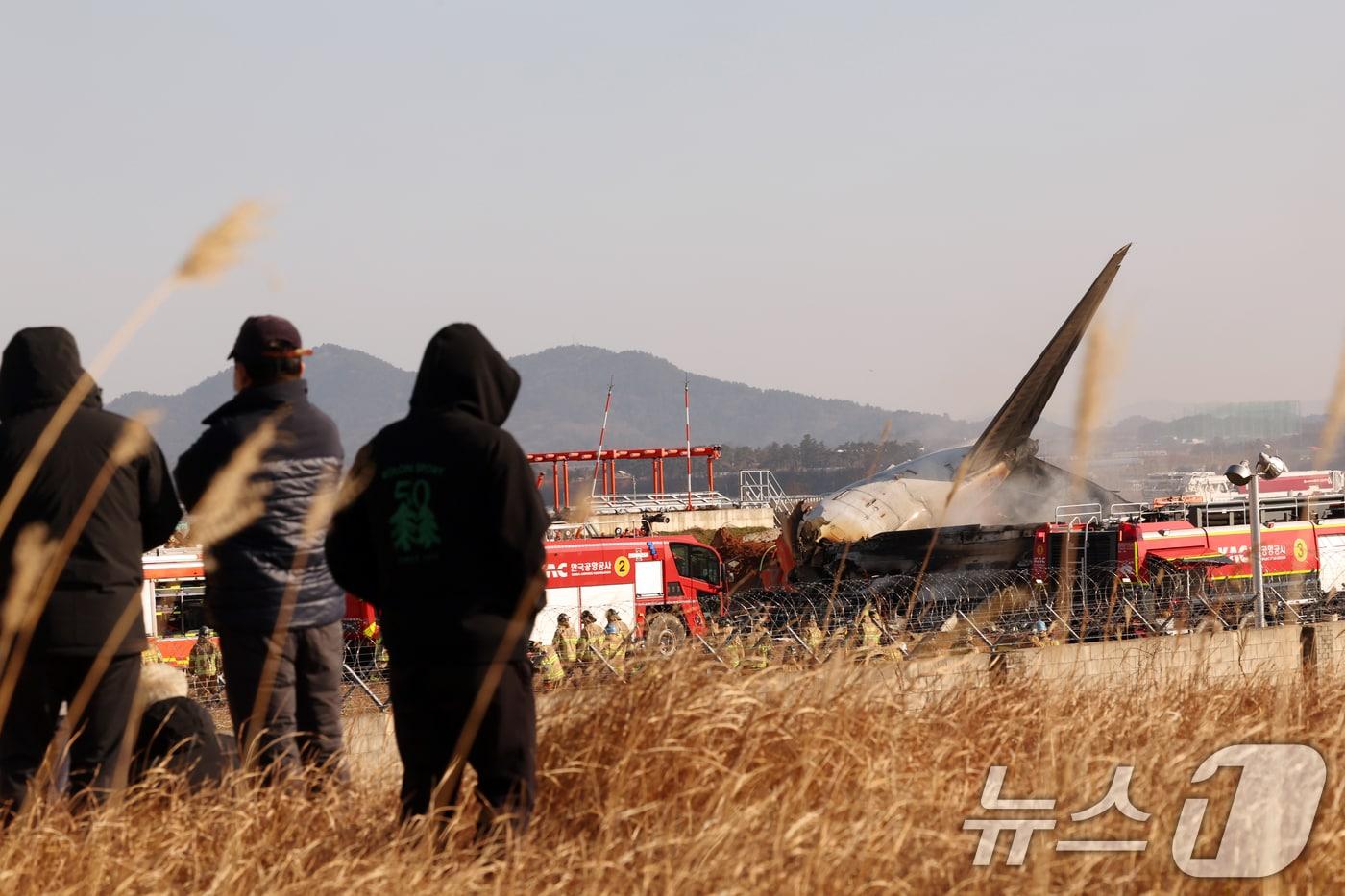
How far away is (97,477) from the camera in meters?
4.88

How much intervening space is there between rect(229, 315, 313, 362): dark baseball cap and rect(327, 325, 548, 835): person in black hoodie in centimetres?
96

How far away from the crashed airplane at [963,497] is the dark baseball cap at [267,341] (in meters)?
20.1

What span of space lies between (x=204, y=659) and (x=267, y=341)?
50.5ft

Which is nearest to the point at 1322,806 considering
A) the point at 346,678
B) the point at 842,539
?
the point at 346,678

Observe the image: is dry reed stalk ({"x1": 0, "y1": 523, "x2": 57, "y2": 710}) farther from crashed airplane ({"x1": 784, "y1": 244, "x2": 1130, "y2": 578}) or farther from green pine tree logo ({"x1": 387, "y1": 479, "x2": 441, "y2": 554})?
crashed airplane ({"x1": 784, "y1": 244, "x2": 1130, "y2": 578})

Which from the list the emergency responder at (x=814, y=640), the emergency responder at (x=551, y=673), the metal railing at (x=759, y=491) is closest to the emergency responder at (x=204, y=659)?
the emergency responder at (x=551, y=673)

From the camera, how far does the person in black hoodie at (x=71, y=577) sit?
484 centimetres

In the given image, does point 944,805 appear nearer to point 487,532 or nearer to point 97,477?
point 487,532

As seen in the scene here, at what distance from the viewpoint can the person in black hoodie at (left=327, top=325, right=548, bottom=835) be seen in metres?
4.41

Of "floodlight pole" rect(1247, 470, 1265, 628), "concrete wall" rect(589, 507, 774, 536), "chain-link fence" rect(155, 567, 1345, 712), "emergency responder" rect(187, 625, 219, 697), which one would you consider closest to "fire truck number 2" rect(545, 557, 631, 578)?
"chain-link fence" rect(155, 567, 1345, 712)

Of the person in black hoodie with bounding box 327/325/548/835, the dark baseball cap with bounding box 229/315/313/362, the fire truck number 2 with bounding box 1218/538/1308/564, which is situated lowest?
the fire truck number 2 with bounding box 1218/538/1308/564

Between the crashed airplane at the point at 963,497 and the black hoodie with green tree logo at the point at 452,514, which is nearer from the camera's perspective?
the black hoodie with green tree logo at the point at 452,514

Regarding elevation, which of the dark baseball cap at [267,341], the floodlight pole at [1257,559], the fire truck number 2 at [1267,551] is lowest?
the fire truck number 2 at [1267,551]

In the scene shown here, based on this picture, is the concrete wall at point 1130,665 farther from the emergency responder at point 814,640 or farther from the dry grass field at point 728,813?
the dry grass field at point 728,813
